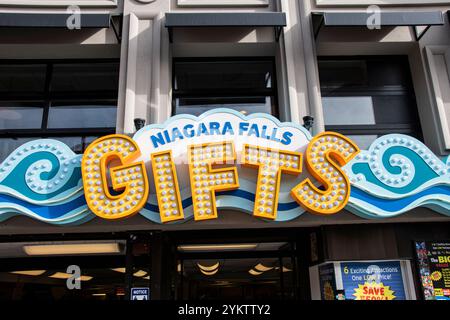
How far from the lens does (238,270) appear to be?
6.91 meters

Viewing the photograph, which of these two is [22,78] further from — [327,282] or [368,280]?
[368,280]

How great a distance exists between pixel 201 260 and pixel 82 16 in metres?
4.60

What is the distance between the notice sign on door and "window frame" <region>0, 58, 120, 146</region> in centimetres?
286

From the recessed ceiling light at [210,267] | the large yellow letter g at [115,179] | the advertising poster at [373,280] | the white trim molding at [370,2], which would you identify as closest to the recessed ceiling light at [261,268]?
the recessed ceiling light at [210,267]

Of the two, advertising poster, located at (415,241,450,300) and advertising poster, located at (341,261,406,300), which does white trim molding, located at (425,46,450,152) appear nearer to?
advertising poster, located at (415,241,450,300)

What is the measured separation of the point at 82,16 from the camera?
6.27 metres

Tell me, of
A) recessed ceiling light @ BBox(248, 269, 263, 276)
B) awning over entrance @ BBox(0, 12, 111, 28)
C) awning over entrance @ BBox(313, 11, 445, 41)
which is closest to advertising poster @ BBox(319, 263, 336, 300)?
recessed ceiling light @ BBox(248, 269, 263, 276)

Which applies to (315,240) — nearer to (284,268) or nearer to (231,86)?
(284,268)

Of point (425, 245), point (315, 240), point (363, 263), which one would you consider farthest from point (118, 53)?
point (425, 245)

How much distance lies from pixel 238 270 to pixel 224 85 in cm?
347

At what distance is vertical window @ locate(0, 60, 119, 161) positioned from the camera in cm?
672

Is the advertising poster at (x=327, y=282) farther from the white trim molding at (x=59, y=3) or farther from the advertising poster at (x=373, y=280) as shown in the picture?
the white trim molding at (x=59, y=3)

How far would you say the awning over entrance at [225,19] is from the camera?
6.18m

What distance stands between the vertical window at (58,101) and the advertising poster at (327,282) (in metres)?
4.31
